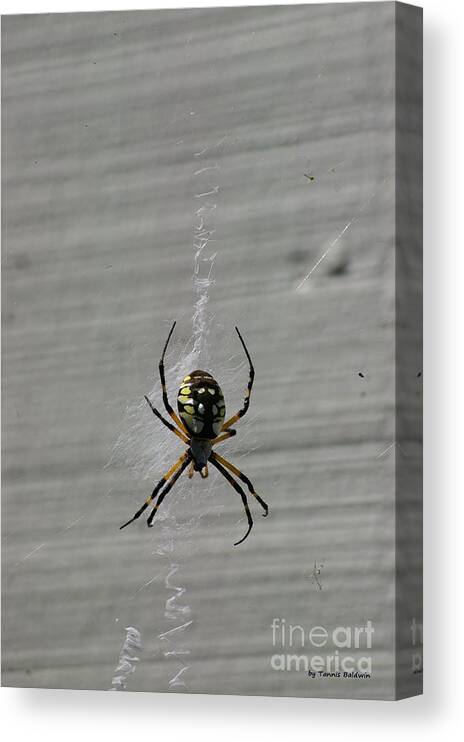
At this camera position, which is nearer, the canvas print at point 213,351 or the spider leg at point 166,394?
the canvas print at point 213,351

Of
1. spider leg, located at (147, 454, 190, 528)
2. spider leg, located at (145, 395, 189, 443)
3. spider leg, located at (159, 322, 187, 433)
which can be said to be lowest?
spider leg, located at (147, 454, 190, 528)

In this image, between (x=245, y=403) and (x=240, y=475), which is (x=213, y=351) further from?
(x=240, y=475)

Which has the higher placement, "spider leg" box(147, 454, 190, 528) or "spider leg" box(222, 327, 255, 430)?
"spider leg" box(222, 327, 255, 430)

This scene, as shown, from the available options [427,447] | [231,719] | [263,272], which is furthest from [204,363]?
[231,719]

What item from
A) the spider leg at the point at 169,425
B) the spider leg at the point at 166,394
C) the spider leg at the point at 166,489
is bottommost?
the spider leg at the point at 166,489

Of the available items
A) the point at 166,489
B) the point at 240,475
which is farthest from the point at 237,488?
the point at 166,489

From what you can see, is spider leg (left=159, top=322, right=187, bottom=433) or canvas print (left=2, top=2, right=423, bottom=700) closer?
canvas print (left=2, top=2, right=423, bottom=700)
